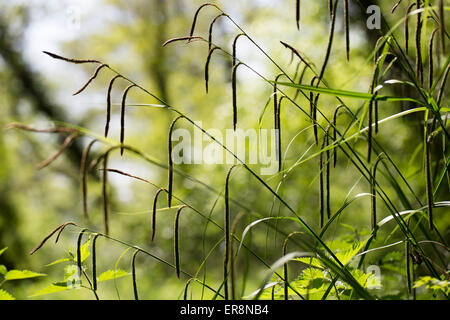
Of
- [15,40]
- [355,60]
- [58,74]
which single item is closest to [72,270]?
[355,60]

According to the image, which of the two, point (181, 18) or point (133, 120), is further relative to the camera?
point (133, 120)

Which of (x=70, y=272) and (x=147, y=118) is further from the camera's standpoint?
(x=147, y=118)

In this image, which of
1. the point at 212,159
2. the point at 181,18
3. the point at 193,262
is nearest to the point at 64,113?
the point at 181,18

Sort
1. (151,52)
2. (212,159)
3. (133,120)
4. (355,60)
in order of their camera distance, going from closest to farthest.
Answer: (355,60) → (212,159) → (151,52) → (133,120)

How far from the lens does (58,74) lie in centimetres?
782

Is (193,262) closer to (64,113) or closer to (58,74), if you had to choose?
(64,113)

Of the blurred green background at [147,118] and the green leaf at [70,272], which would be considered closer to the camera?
the green leaf at [70,272]

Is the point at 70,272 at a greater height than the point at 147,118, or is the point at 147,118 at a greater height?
the point at 147,118

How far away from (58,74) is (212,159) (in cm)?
519

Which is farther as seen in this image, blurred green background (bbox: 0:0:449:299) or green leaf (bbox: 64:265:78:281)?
blurred green background (bbox: 0:0:449:299)
